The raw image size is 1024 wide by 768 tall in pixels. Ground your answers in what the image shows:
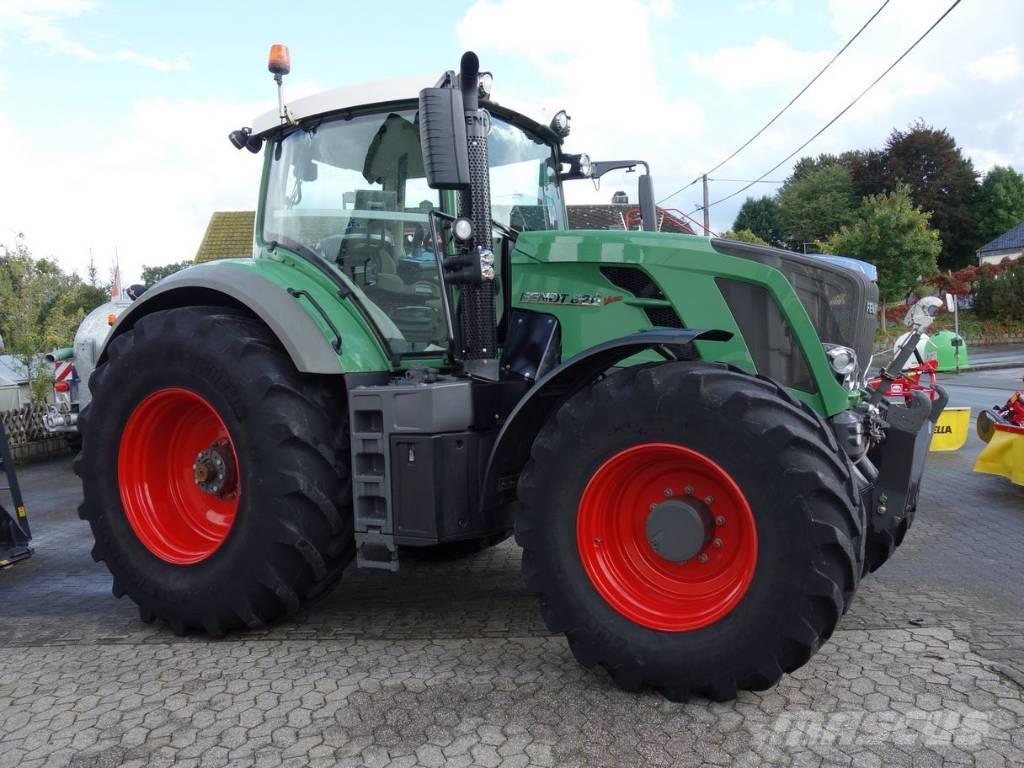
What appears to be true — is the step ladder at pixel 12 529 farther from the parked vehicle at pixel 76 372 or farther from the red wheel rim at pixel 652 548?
the parked vehicle at pixel 76 372

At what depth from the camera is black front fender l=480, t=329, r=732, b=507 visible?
10.6 ft

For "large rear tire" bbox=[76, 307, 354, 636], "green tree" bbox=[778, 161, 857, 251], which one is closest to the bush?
"green tree" bbox=[778, 161, 857, 251]

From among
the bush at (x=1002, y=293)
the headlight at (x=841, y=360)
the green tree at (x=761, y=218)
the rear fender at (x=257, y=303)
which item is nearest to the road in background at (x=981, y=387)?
the headlight at (x=841, y=360)

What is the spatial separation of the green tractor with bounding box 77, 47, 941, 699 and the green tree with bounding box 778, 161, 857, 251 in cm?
5161

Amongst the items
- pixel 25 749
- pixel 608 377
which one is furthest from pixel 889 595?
pixel 25 749

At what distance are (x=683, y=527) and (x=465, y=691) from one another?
1035 mm

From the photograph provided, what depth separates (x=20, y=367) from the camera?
45.8 feet

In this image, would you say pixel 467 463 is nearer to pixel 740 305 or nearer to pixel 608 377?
pixel 608 377

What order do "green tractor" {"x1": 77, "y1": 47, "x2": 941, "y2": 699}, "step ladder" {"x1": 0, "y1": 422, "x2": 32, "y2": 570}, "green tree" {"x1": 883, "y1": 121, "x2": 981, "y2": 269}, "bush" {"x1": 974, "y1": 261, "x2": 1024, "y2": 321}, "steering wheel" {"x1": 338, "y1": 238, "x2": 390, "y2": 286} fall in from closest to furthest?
"green tractor" {"x1": 77, "y1": 47, "x2": 941, "y2": 699} → "steering wheel" {"x1": 338, "y1": 238, "x2": 390, "y2": 286} → "step ladder" {"x1": 0, "y1": 422, "x2": 32, "y2": 570} → "bush" {"x1": 974, "y1": 261, "x2": 1024, "y2": 321} → "green tree" {"x1": 883, "y1": 121, "x2": 981, "y2": 269}

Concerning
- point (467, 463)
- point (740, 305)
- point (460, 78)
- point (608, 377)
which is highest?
point (460, 78)

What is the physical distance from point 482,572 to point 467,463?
5.25 ft

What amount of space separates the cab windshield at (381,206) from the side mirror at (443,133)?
2.41 ft

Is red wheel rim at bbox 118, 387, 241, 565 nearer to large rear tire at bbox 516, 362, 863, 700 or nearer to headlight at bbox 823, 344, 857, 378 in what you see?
large rear tire at bbox 516, 362, 863, 700

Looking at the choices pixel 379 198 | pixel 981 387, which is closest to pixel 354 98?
pixel 379 198
